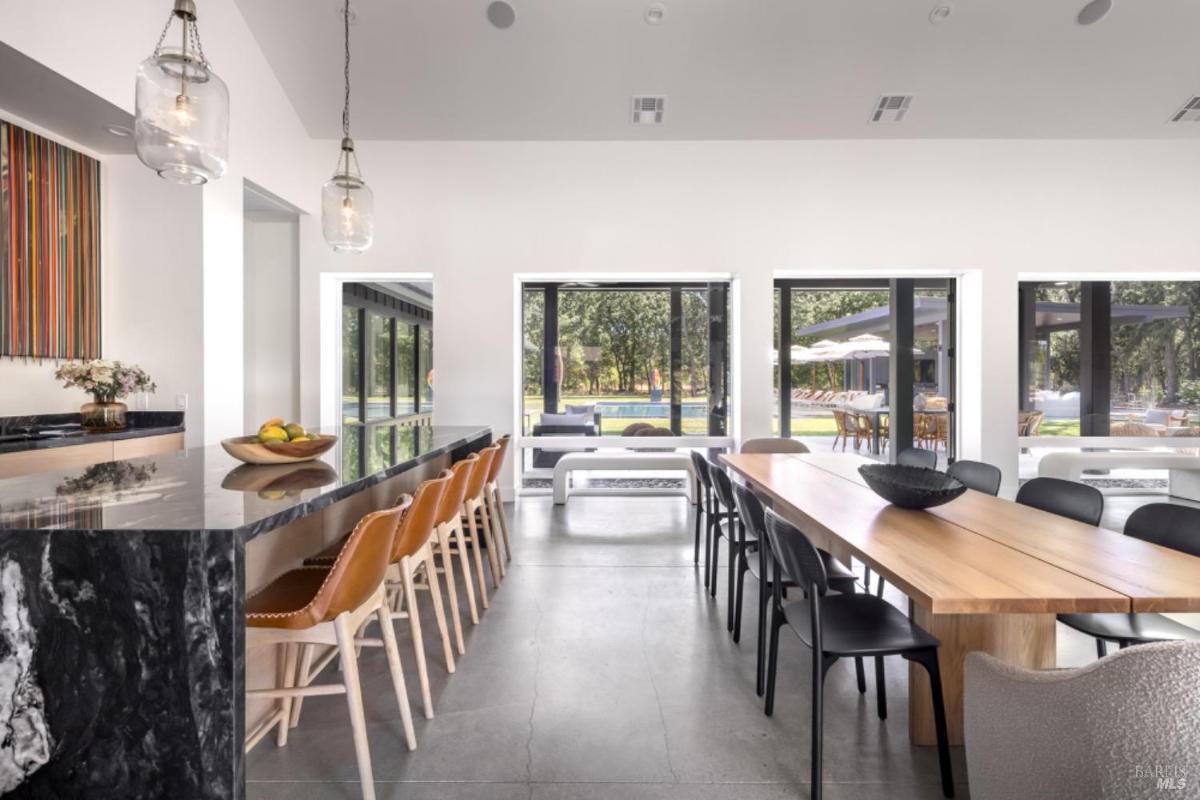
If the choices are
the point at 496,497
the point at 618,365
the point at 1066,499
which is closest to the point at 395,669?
the point at 496,497

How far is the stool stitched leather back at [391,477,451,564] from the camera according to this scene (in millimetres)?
2182

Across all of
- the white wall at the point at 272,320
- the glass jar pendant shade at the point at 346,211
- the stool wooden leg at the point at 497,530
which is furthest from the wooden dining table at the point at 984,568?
the white wall at the point at 272,320

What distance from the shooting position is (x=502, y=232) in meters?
6.06

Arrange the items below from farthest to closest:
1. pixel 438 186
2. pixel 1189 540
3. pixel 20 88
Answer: pixel 438 186, pixel 20 88, pixel 1189 540

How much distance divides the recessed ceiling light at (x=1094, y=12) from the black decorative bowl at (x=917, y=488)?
4.38m

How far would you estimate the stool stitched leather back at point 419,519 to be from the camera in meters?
2.18

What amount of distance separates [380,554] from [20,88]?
3.70 metres

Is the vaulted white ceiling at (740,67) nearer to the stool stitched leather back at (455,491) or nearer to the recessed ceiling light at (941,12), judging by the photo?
the recessed ceiling light at (941,12)

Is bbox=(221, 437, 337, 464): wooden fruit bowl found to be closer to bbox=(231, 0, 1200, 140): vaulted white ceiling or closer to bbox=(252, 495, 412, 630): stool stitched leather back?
bbox=(252, 495, 412, 630): stool stitched leather back

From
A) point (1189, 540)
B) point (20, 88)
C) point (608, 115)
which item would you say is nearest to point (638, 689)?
point (1189, 540)

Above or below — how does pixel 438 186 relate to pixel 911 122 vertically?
below

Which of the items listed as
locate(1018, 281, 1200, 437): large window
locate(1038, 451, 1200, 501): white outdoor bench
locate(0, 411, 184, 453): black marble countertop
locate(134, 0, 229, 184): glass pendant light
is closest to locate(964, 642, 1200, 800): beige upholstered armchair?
locate(134, 0, 229, 184): glass pendant light

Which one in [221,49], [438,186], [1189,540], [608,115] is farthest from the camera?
[438,186]

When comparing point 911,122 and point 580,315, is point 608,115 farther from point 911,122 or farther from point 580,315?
point 911,122
